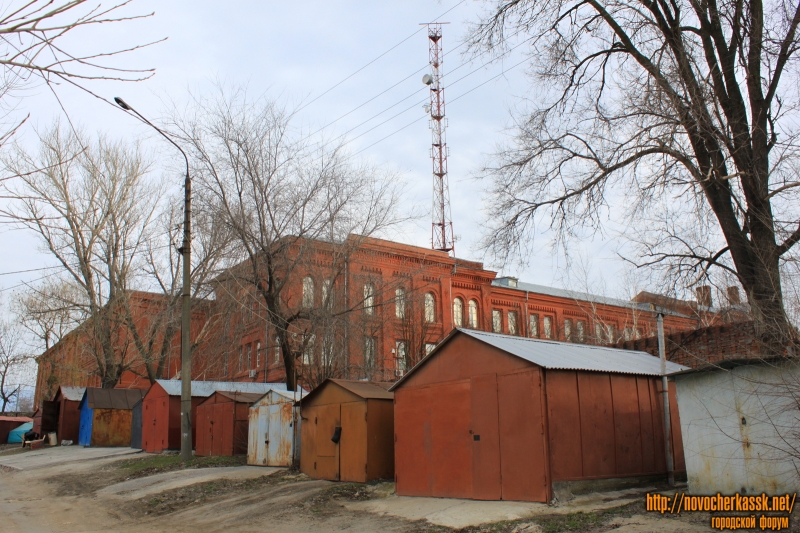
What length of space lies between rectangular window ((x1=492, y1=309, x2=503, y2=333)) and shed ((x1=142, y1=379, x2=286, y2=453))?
2235cm

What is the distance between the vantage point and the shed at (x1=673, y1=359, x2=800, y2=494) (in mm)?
8938

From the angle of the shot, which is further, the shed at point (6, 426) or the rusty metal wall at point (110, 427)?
the shed at point (6, 426)

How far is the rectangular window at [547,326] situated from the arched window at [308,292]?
3067 centimetres

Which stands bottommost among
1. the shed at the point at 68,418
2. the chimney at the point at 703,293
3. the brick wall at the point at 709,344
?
the shed at the point at 68,418

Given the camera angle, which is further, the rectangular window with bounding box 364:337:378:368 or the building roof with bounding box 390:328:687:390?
the rectangular window with bounding box 364:337:378:368

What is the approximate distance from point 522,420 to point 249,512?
5763 millimetres

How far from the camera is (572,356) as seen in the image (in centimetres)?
1308

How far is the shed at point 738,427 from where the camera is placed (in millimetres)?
8938

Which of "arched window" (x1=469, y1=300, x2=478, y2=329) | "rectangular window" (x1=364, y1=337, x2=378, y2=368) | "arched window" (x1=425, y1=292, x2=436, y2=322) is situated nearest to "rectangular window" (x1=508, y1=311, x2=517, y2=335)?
"arched window" (x1=469, y1=300, x2=478, y2=329)

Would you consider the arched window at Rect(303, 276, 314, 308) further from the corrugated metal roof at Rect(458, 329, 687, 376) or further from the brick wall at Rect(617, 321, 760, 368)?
the brick wall at Rect(617, 321, 760, 368)

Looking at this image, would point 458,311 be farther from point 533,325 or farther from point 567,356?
point 567,356

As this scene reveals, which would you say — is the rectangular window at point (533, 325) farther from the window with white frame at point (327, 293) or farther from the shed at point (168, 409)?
the window with white frame at point (327, 293)

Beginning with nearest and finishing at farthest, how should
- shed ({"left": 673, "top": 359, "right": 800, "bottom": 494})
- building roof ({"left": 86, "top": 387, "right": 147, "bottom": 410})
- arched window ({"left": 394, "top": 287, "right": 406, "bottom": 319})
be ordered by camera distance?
shed ({"left": 673, "top": 359, "right": 800, "bottom": 494}) → arched window ({"left": 394, "top": 287, "right": 406, "bottom": 319}) → building roof ({"left": 86, "top": 387, "right": 147, "bottom": 410})

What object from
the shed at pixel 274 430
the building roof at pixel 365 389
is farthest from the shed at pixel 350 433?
the shed at pixel 274 430
